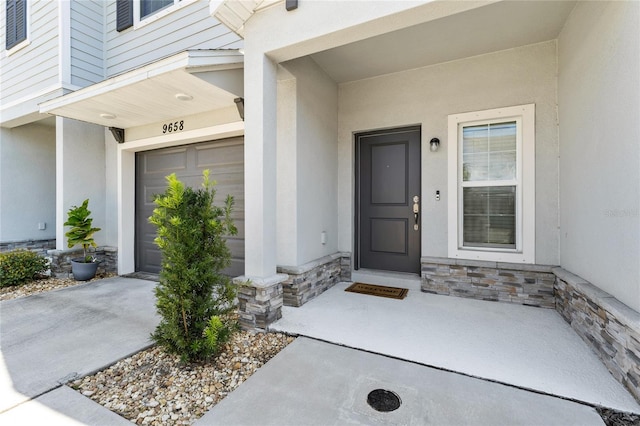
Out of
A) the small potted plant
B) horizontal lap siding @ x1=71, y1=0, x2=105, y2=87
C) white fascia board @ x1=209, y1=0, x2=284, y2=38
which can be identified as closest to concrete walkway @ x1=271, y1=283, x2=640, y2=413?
white fascia board @ x1=209, y1=0, x2=284, y2=38

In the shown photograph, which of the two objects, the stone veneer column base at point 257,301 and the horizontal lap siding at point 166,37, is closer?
the stone veneer column base at point 257,301

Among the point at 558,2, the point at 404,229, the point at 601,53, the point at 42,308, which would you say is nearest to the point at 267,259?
the point at 404,229

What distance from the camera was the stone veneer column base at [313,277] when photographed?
333 cm

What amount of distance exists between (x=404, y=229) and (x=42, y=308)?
4589 mm

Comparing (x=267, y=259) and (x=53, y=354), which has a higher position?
(x=267, y=259)

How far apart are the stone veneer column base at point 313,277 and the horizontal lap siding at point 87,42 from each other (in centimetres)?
512

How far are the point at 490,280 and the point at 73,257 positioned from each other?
254 inches

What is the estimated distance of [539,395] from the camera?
5.95 ft

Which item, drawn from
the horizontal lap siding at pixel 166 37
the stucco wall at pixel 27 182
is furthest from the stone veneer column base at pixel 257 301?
the stucco wall at pixel 27 182

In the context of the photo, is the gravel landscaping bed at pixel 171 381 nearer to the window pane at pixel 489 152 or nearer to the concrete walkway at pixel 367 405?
the concrete walkway at pixel 367 405

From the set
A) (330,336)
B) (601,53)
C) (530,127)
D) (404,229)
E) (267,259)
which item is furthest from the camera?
(404,229)

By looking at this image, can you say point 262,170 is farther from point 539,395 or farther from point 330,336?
point 539,395

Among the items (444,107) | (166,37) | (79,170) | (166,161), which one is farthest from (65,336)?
(444,107)

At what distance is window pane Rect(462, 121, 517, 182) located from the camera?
357cm
